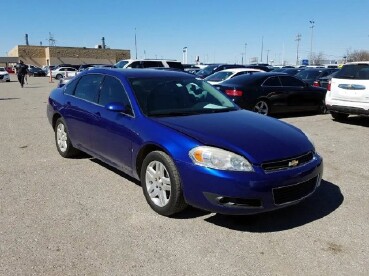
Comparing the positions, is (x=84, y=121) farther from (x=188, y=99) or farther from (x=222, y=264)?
(x=222, y=264)

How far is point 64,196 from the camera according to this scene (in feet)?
15.2

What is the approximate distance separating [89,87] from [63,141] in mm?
1227

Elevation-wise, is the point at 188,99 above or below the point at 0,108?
above

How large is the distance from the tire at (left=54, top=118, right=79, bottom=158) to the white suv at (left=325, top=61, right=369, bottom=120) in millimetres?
6612

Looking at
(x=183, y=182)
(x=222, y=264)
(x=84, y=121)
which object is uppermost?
(x=84, y=121)

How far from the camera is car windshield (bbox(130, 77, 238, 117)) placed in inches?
179

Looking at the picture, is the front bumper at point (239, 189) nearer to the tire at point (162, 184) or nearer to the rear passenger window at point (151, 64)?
the tire at point (162, 184)

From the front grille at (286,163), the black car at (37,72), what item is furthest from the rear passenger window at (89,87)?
the black car at (37,72)

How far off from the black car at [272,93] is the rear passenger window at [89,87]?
5314 millimetres

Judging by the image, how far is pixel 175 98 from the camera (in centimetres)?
480

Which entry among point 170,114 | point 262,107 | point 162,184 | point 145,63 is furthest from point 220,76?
point 162,184

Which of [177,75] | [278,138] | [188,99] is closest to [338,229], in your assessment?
[278,138]

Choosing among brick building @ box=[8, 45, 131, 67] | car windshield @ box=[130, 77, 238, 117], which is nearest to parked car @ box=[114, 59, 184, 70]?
car windshield @ box=[130, 77, 238, 117]

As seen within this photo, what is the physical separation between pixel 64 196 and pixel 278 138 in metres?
2.57
